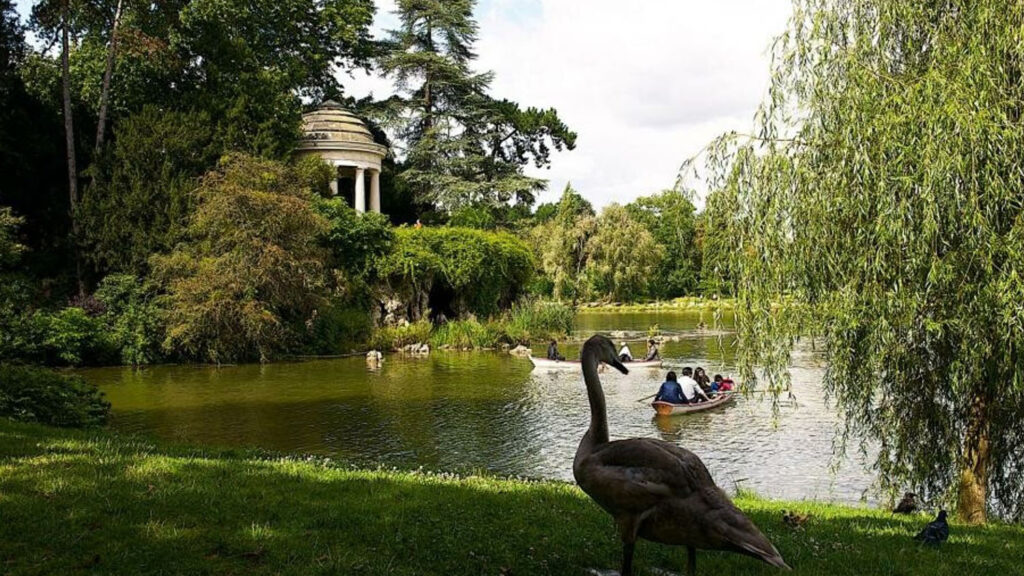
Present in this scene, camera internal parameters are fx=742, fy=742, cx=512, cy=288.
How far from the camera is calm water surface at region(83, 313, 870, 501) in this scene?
14.2m

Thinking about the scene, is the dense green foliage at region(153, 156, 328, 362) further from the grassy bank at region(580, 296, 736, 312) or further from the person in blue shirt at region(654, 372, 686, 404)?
the grassy bank at region(580, 296, 736, 312)

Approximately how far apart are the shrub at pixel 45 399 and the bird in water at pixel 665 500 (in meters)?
9.87

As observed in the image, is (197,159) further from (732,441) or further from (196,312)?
(732,441)

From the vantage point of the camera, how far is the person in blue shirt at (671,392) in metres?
19.7

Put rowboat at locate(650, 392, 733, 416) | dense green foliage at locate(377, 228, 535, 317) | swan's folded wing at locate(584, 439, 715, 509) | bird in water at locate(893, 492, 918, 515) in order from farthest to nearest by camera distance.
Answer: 1. dense green foliage at locate(377, 228, 535, 317)
2. rowboat at locate(650, 392, 733, 416)
3. bird in water at locate(893, 492, 918, 515)
4. swan's folded wing at locate(584, 439, 715, 509)

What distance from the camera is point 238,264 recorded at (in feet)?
90.1

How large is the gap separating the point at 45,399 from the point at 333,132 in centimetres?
2966

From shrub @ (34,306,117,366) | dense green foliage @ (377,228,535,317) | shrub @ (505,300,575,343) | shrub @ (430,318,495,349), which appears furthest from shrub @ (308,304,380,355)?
shrub @ (34,306,117,366)

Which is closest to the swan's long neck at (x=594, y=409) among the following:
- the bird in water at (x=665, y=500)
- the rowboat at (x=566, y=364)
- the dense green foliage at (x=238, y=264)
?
the bird in water at (x=665, y=500)

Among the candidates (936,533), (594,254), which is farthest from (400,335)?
(936,533)

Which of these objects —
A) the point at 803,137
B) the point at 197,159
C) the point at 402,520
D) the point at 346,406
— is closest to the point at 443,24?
the point at 197,159

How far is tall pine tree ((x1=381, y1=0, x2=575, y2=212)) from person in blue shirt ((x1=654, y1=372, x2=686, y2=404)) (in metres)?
26.9

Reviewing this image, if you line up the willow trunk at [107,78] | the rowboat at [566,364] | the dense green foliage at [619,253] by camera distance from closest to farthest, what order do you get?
the rowboat at [566,364] < the willow trunk at [107,78] < the dense green foliage at [619,253]

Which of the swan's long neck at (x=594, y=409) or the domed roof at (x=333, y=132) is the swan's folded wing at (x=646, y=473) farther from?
the domed roof at (x=333, y=132)
